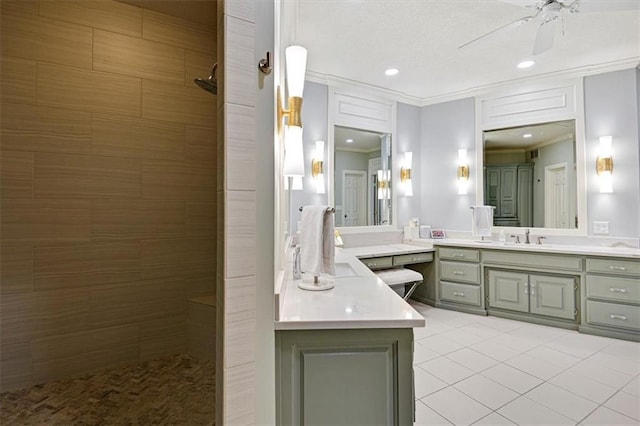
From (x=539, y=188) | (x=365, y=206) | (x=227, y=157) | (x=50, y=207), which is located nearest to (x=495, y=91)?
(x=539, y=188)

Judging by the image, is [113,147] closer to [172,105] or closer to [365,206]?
[172,105]

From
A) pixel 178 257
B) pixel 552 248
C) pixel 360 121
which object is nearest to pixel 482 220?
pixel 552 248

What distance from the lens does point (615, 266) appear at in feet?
9.98

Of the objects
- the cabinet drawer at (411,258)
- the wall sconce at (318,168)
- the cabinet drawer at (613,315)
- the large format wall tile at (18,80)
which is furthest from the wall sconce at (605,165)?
the large format wall tile at (18,80)

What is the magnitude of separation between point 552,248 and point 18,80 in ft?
15.5

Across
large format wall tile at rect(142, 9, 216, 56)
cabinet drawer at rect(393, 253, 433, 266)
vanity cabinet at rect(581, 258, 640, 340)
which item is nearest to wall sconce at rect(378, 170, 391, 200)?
cabinet drawer at rect(393, 253, 433, 266)

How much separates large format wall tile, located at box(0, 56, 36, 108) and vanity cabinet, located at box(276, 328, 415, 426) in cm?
234

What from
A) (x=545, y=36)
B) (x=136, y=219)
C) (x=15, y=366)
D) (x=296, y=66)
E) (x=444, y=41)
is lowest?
(x=15, y=366)

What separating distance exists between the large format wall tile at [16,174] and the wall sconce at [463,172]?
4369 mm

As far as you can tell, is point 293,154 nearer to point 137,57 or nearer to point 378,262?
point 137,57

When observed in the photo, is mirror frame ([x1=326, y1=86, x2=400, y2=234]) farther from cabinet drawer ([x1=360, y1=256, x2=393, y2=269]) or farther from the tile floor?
the tile floor

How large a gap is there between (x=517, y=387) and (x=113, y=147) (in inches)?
132

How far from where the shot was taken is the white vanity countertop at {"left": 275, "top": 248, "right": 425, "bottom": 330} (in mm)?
1245

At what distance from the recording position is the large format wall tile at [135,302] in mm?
2316
